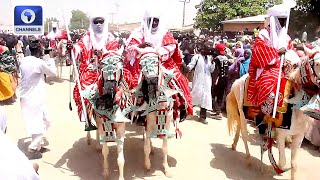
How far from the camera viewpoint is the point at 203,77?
882 centimetres

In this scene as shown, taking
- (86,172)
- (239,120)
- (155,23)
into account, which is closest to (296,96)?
(239,120)

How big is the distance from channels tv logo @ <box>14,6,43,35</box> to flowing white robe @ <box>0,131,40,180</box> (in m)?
5.15

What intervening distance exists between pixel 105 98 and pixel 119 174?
113 centimetres

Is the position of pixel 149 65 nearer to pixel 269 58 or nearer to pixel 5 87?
pixel 269 58

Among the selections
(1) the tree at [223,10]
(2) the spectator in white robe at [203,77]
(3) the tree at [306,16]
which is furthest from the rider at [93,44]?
(1) the tree at [223,10]

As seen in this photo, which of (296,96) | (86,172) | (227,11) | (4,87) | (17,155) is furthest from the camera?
(227,11)

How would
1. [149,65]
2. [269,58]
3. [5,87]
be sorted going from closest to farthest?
1. [149,65]
2. [269,58]
3. [5,87]

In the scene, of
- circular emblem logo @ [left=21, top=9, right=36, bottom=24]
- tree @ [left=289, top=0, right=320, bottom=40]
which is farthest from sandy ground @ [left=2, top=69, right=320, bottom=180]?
tree @ [left=289, top=0, right=320, bottom=40]

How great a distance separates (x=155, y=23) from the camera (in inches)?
238

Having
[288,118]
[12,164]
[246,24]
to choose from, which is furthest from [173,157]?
[246,24]

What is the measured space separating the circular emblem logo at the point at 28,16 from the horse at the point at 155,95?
10.00 feet

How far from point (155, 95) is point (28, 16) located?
3.41m

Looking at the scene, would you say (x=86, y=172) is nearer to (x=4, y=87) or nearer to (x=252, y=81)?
(x=252, y=81)

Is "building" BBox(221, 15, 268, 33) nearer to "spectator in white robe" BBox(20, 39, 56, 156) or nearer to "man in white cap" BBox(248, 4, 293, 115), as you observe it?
"man in white cap" BBox(248, 4, 293, 115)
